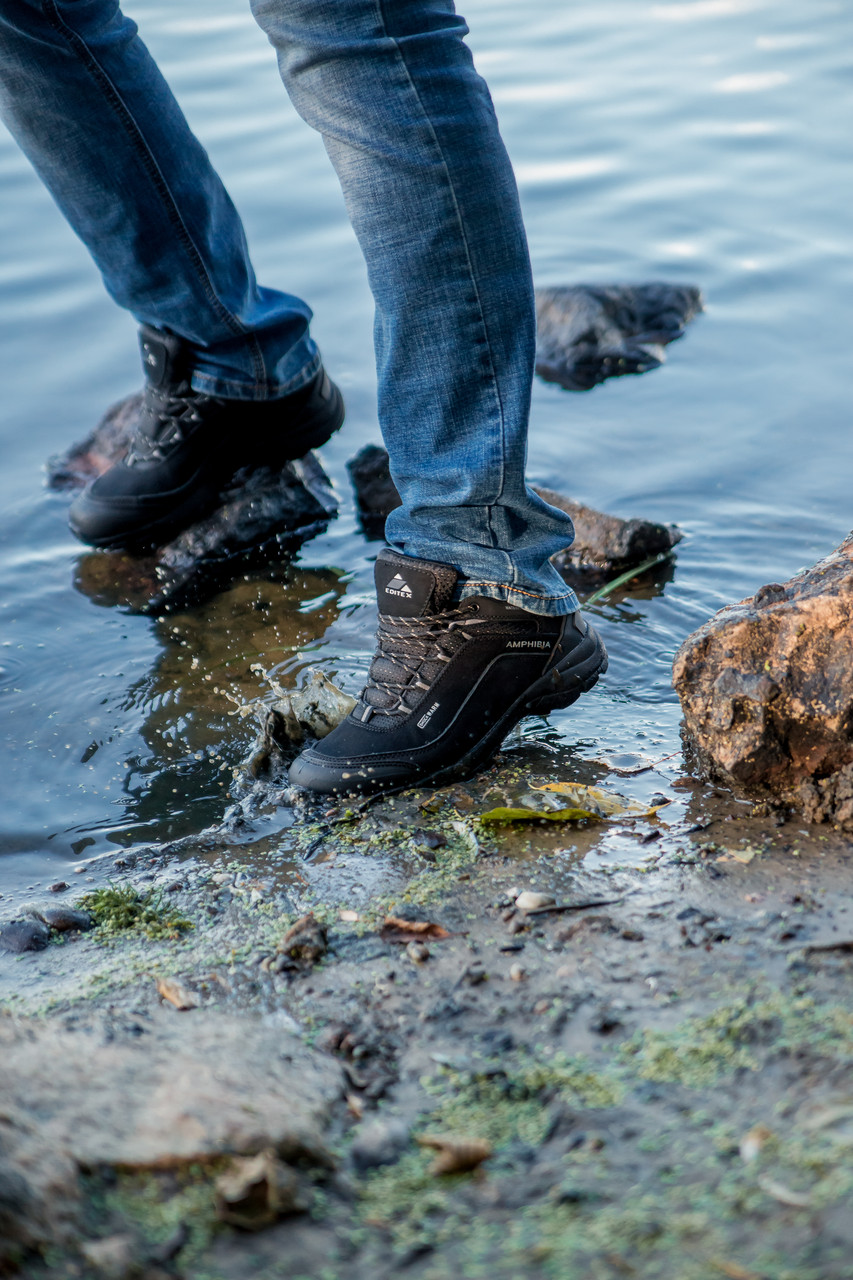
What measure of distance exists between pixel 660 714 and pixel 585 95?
21.5 feet

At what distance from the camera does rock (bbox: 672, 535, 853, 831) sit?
184 cm

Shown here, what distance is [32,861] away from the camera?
219 centimetres

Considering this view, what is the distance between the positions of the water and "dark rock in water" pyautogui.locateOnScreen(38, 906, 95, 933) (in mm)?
272

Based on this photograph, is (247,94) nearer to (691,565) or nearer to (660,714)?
(691,565)

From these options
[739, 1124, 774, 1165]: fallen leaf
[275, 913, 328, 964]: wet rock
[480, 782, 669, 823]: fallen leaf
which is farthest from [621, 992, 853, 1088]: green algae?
[480, 782, 669, 823]: fallen leaf

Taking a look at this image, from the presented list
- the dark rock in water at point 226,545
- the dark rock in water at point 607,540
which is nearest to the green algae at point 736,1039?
the dark rock in water at point 607,540

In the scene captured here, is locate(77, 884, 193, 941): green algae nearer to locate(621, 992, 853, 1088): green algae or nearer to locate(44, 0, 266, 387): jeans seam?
locate(621, 992, 853, 1088): green algae

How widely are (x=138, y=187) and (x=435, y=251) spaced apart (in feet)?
4.26

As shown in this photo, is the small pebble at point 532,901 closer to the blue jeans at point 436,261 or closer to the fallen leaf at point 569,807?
the fallen leaf at point 569,807

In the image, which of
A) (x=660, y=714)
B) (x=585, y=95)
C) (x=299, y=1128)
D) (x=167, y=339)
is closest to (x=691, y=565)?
(x=660, y=714)

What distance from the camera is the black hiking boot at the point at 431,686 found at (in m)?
2.12

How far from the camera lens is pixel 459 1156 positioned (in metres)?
1.16

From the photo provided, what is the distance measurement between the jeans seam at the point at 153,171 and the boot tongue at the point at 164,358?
6.7 inches

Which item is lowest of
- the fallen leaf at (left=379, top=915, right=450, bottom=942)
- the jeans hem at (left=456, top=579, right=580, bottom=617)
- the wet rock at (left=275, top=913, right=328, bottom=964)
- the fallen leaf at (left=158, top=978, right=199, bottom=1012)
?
the fallen leaf at (left=379, top=915, right=450, bottom=942)
